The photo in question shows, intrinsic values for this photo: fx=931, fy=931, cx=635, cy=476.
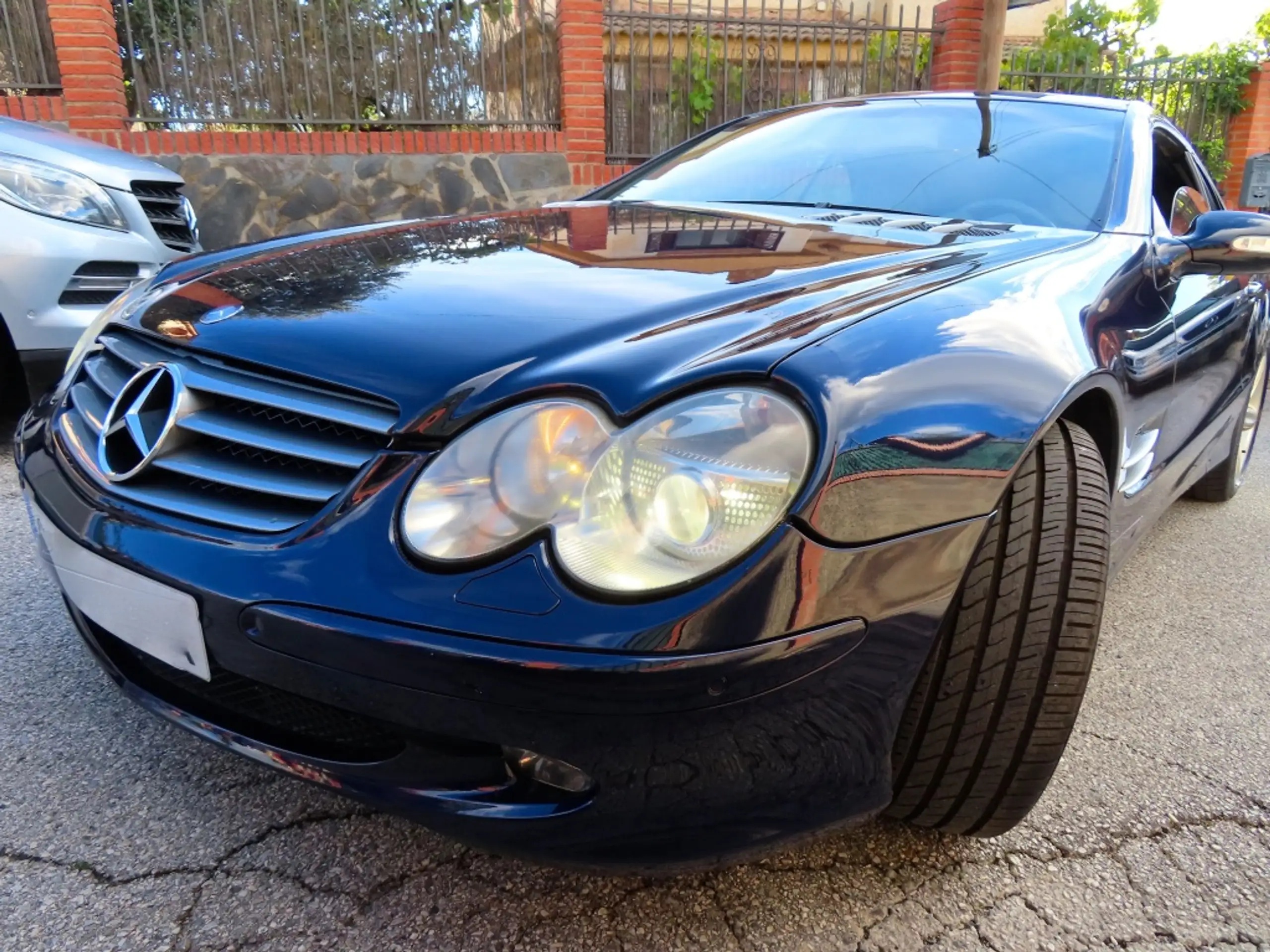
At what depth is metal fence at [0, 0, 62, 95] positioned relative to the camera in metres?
5.96

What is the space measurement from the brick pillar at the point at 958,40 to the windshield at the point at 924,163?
19.2 ft

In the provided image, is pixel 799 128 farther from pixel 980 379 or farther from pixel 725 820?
pixel 725 820

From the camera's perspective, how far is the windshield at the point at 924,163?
2.22 m

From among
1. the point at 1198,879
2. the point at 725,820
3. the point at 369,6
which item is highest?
the point at 369,6

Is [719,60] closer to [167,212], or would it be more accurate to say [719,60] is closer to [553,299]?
[167,212]

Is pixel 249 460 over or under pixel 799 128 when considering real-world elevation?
under

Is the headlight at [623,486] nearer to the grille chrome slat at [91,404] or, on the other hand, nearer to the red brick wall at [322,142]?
the grille chrome slat at [91,404]

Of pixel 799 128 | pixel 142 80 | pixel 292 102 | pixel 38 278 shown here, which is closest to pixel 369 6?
pixel 292 102

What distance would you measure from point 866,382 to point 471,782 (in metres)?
0.69

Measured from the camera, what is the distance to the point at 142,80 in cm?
625

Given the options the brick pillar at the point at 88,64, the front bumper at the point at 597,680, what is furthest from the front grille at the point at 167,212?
the front bumper at the point at 597,680

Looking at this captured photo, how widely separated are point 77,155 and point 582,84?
3.89 metres

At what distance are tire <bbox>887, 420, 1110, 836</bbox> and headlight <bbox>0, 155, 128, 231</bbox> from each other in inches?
139

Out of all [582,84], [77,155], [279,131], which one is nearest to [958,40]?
[582,84]
